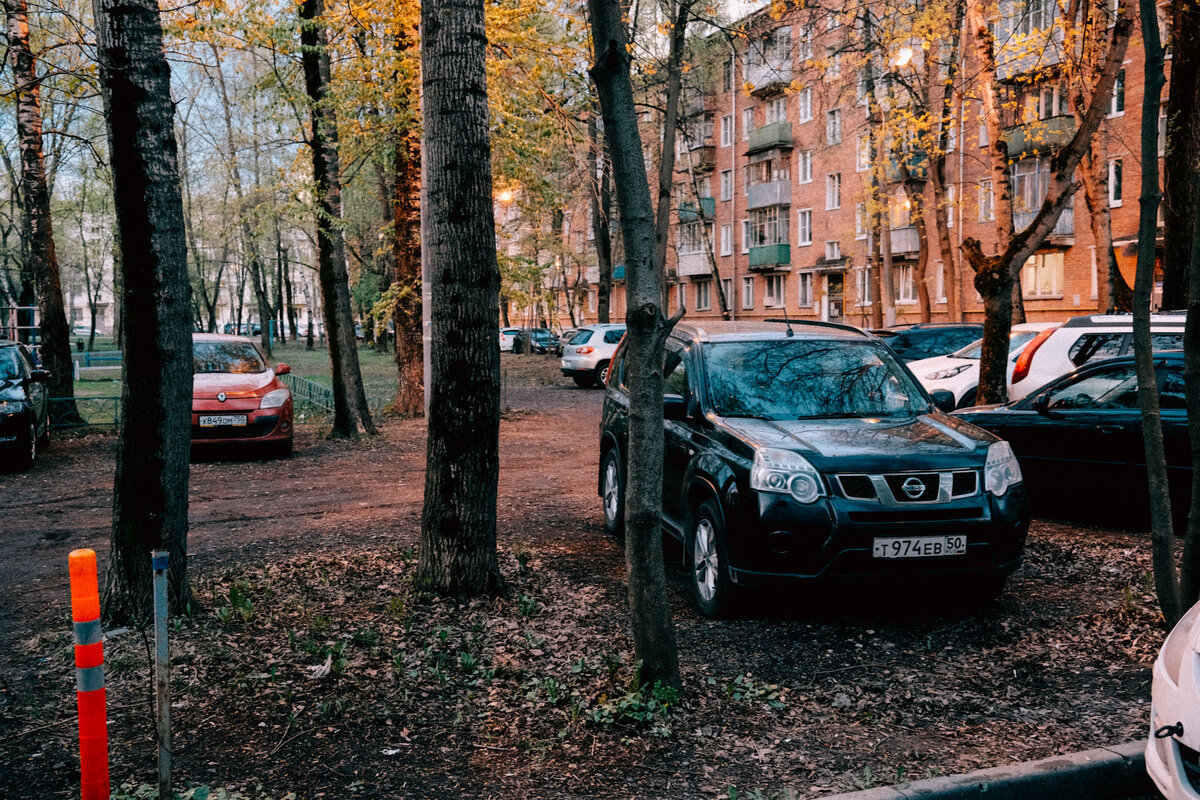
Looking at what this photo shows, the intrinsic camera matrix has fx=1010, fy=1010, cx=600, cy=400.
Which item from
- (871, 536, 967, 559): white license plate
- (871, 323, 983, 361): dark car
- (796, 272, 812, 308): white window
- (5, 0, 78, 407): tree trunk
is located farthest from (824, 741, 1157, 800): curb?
(796, 272, 812, 308): white window

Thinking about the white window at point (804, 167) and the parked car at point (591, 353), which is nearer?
the parked car at point (591, 353)

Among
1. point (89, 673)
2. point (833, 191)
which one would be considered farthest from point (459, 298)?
point (833, 191)

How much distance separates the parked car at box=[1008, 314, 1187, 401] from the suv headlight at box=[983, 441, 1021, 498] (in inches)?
219

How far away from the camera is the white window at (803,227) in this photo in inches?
1982

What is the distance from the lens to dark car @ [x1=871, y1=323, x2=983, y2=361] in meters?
18.4

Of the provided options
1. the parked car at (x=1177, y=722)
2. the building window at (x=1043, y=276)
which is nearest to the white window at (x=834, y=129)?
the building window at (x=1043, y=276)

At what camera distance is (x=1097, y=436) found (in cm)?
851

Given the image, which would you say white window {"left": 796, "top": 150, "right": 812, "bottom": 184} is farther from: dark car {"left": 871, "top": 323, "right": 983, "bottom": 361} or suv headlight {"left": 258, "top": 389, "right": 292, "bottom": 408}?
suv headlight {"left": 258, "top": 389, "right": 292, "bottom": 408}

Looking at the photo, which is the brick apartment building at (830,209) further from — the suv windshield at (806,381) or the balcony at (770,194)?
the suv windshield at (806,381)

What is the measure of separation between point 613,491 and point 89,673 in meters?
5.55

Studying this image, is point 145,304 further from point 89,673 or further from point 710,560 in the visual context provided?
point 710,560

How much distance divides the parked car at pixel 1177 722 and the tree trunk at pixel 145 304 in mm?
4654

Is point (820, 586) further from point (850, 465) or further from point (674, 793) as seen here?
point (674, 793)

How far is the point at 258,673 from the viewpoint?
4.96 m
